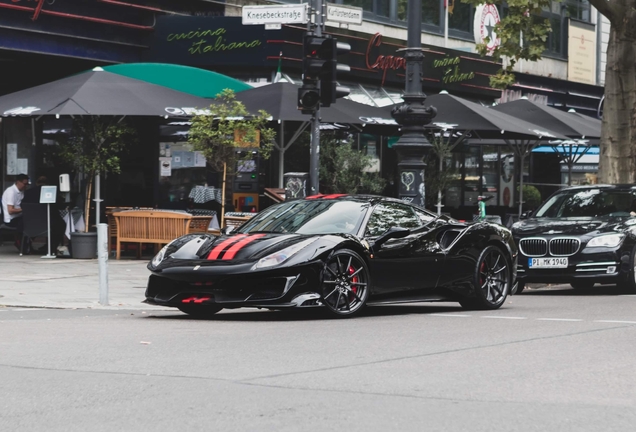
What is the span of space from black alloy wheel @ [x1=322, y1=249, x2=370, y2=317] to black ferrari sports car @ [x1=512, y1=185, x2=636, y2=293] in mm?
4935

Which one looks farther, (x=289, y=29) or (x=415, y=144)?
(x=289, y=29)

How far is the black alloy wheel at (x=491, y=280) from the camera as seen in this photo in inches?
527

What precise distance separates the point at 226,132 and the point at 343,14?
3878mm

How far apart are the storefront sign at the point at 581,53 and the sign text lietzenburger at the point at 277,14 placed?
24.5 meters

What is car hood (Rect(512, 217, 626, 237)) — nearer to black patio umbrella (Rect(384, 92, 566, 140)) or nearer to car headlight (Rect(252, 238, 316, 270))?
black patio umbrella (Rect(384, 92, 566, 140))

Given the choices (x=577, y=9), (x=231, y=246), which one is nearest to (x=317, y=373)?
(x=231, y=246)

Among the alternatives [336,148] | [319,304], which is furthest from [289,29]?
[319,304]

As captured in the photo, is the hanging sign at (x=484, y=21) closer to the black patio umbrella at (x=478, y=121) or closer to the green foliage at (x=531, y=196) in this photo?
the green foliage at (x=531, y=196)

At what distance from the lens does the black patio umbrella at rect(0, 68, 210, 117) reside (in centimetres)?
1962

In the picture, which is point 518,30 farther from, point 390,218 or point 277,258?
point 277,258

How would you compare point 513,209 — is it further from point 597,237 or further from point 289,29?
point 597,237

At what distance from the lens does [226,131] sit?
796 inches

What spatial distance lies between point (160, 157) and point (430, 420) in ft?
66.8

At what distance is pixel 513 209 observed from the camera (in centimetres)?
3234
